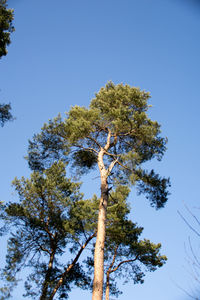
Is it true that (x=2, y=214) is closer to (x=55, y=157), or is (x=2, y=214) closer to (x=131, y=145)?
(x=55, y=157)

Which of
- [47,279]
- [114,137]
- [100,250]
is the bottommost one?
[100,250]

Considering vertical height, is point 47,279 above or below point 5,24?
below

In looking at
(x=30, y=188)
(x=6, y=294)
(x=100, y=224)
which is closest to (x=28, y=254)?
(x=6, y=294)

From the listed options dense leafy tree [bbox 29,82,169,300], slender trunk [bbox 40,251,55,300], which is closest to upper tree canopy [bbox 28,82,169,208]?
dense leafy tree [bbox 29,82,169,300]

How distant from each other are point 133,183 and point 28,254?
596 centimetres

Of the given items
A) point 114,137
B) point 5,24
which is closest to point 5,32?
point 5,24

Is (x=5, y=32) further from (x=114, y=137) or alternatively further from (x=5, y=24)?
(x=114, y=137)

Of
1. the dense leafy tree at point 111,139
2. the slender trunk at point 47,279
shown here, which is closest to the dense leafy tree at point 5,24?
the dense leafy tree at point 111,139

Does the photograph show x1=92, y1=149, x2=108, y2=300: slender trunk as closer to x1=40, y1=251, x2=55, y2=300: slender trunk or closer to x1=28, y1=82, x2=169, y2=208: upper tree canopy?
x1=28, y1=82, x2=169, y2=208: upper tree canopy

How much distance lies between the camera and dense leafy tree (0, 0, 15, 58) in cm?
1048

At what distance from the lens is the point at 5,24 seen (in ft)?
34.6

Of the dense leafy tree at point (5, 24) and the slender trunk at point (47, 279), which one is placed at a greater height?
the dense leafy tree at point (5, 24)

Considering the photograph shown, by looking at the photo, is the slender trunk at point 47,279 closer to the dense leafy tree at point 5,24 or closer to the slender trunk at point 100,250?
the slender trunk at point 100,250

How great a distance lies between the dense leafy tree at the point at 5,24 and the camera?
34.4 ft
